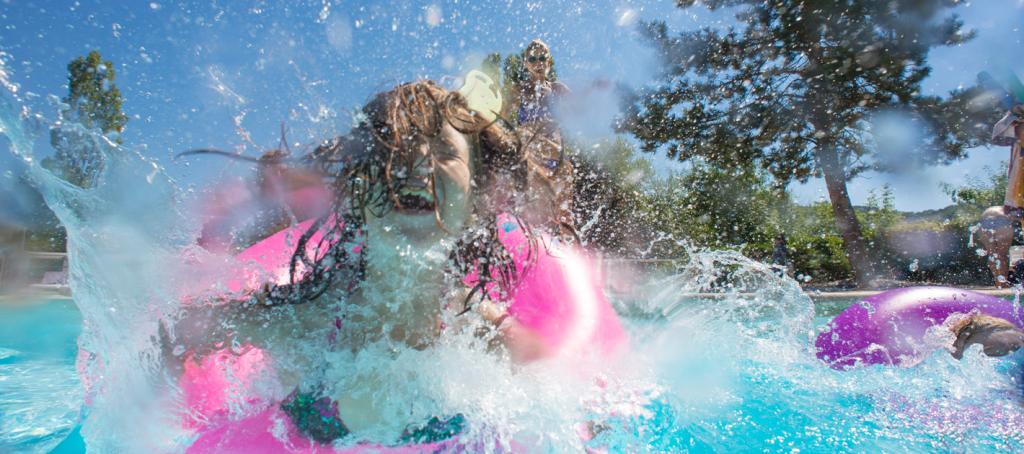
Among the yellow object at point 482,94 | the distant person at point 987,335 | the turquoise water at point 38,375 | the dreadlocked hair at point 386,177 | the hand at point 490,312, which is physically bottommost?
the turquoise water at point 38,375

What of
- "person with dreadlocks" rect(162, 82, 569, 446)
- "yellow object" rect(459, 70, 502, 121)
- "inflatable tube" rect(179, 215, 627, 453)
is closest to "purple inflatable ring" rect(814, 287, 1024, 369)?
"inflatable tube" rect(179, 215, 627, 453)

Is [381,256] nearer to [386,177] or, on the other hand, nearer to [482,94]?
[386,177]

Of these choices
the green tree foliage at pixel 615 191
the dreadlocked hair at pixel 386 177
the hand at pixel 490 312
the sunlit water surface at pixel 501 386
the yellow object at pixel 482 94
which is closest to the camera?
the dreadlocked hair at pixel 386 177

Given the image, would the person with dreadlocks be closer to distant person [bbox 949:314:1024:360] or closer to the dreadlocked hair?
the dreadlocked hair

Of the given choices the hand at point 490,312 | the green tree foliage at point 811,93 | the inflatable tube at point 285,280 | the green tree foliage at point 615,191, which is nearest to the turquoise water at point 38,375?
the inflatable tube at point 285,280

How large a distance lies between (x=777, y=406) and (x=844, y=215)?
9.97 metres

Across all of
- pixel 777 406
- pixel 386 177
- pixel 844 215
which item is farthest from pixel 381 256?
pixel 844 215

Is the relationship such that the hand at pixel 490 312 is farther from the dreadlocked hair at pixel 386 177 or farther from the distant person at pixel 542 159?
the distant person at pixel 542 159

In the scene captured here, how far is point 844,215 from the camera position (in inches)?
415

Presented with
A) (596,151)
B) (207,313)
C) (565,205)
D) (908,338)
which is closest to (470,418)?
(207,313)

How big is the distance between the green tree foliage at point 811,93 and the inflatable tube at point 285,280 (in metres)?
9.90

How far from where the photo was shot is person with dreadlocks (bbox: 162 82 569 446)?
4.61ft

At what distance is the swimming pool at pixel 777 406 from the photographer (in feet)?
5.94

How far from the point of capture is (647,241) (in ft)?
42.3
